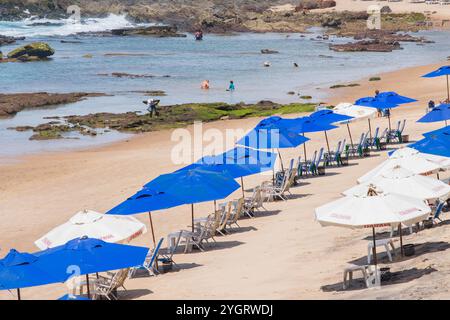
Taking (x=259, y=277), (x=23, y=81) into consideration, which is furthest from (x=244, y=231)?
(x=23, y=81)

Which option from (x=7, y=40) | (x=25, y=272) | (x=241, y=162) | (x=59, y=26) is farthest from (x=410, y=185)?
(x=59, y=26)

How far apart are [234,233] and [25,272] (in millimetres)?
6619

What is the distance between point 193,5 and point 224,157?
10303 centimetres

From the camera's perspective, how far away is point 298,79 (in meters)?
48.5

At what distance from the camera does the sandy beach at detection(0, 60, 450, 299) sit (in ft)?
37.3

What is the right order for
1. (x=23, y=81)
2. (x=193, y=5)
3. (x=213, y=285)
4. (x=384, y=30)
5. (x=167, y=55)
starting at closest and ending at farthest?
(x=213, y=285), (x=23, y=81), (x=167, y=55), (x=384, y=30), (x=193, y=5)

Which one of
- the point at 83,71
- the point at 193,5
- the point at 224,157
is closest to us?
the point at 224,157

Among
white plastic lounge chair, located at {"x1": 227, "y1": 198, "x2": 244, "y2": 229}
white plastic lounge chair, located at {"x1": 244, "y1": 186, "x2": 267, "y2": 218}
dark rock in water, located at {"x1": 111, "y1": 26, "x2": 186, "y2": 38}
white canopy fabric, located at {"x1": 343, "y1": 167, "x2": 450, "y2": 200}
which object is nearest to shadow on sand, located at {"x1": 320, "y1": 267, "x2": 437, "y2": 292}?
white canopy fabric, located at {"x1": 343, "y1": 167, "x2": 450, "y2": 200}

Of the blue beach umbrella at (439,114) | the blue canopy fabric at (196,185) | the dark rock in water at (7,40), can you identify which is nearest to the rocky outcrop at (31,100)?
the blue beach umbrella at (439,114)

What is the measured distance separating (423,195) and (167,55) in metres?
56.6
